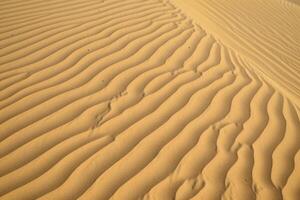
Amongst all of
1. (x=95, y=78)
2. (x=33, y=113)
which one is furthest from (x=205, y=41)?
(x=33, y=113)

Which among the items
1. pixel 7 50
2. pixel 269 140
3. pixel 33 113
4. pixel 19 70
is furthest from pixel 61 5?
pixel 269 140

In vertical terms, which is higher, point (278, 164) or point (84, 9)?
point (84, 9)

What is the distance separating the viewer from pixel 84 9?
518 cm

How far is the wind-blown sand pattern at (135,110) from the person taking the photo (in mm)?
2639

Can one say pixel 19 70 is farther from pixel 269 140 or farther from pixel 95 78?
pixel 269 140

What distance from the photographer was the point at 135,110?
129 inches

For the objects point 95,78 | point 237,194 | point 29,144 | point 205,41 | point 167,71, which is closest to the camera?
point 237,194

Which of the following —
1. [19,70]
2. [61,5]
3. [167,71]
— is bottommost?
[167,71]

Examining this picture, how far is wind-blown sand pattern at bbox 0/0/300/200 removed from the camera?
8.66 feet

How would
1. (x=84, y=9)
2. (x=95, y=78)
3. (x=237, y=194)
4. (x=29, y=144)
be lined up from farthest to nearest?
(x=84, y=9) < (x=95, y=78) < (x=29, y=144) < (x=237, y=194)

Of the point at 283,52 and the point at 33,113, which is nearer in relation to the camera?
the point at 33,113

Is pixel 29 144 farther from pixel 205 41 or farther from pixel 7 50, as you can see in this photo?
pixel 205 41

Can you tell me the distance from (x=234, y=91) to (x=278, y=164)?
1.05m

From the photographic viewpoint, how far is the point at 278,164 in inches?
117
